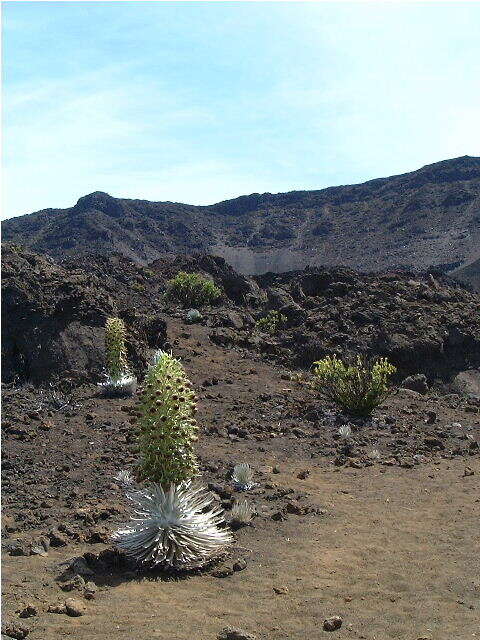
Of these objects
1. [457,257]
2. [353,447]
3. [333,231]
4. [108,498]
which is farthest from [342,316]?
[333,231]

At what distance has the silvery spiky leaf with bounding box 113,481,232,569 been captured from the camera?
4.25 meters

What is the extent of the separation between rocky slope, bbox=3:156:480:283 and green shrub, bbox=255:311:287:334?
128 ft

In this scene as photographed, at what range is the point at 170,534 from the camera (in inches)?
168

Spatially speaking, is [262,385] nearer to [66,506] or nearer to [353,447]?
[353,447]

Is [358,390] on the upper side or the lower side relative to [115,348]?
lower

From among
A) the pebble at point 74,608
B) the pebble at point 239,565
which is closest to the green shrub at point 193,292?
the pebble at point 239,565

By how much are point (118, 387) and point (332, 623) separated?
5.81m

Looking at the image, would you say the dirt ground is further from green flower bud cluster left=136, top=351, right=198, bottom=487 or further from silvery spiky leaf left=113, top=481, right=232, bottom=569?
green flower bud cluster left=136, top=351, right=198, bottom=487

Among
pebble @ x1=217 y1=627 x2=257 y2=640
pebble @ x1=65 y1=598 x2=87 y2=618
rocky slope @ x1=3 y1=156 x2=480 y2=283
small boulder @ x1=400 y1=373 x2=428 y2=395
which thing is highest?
rocky slope @ x1=3 y1=156 x2=480 y2=283

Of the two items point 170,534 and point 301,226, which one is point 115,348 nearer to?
point 170,534

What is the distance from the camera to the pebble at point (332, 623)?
353 centimetres

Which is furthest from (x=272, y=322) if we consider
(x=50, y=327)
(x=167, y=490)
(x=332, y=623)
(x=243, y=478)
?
(x=332, y=623)

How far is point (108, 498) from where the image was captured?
228 inches

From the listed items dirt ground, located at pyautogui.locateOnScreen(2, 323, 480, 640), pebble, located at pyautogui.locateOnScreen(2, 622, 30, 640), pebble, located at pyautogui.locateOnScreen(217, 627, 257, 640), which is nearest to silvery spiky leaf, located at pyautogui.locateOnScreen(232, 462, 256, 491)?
dirt ground, located at pyautogui.locateOnScreen(2, 323, 480, 640)
